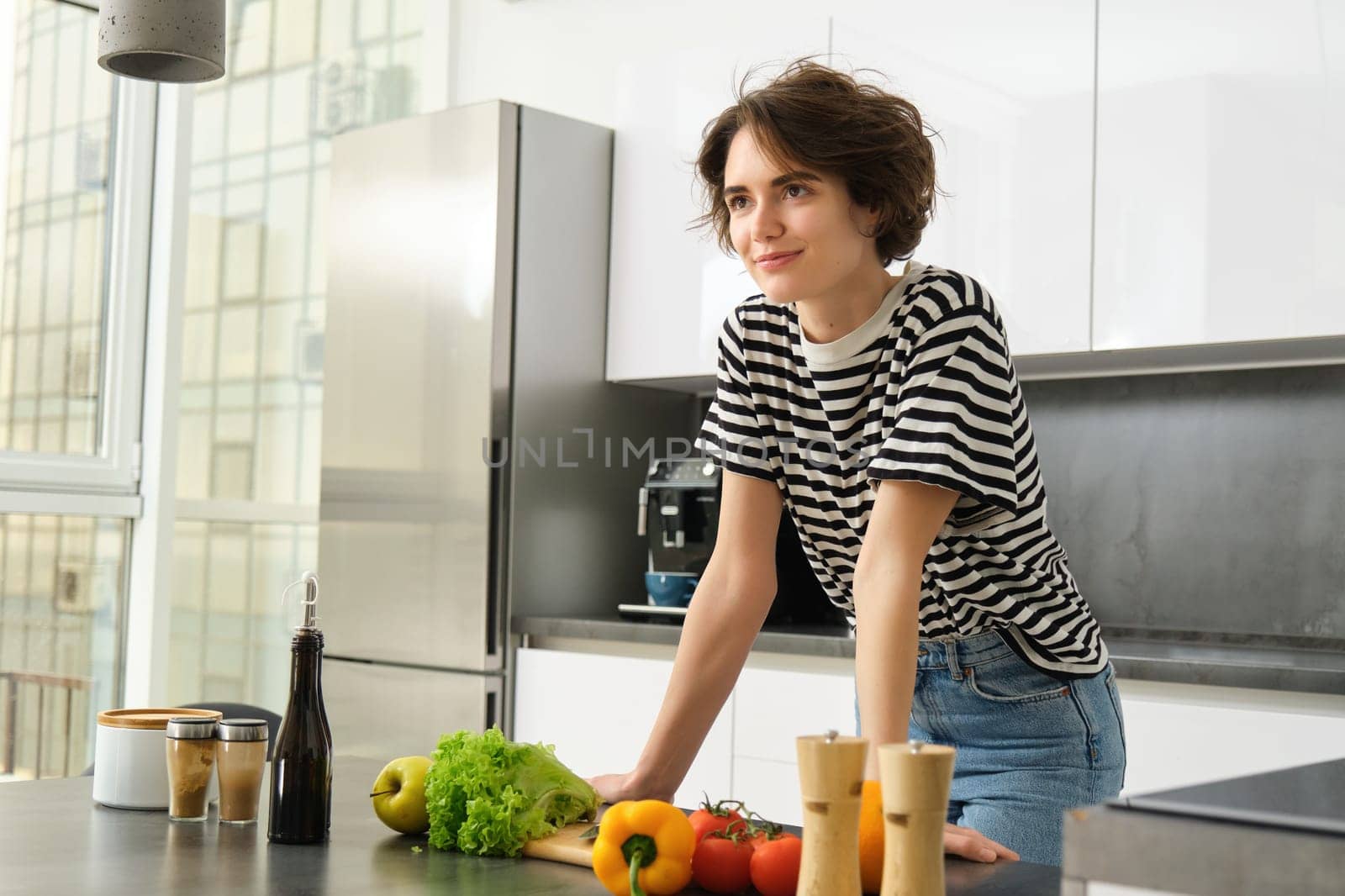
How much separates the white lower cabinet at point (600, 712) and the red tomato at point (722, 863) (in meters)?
1.75

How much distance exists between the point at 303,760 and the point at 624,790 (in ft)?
1.00

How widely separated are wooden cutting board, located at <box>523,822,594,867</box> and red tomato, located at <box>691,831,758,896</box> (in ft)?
0.37

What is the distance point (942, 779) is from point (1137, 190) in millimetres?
2007

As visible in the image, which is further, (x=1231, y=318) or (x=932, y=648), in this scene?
(x=1231, y=318)

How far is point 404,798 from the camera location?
1182 millimetres

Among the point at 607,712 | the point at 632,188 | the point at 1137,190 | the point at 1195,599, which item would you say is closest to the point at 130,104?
the point at 632,188

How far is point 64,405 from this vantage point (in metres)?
3.54

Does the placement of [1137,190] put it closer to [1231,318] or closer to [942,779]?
[1231,318]

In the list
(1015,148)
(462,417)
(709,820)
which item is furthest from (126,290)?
(709,820)

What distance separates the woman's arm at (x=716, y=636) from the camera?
1.34 metres

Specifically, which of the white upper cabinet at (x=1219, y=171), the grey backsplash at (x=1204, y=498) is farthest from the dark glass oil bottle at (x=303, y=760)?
the grey backsplash at (x=1204, y=498)

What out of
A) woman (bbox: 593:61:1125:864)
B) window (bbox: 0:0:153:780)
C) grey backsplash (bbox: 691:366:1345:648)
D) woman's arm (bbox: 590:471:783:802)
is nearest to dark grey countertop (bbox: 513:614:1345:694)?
grey backsplash (bbox: 691:366:1345:648)

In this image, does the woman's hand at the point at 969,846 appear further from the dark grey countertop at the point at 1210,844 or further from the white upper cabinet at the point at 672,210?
the white upper cabinet at the point at 672,210

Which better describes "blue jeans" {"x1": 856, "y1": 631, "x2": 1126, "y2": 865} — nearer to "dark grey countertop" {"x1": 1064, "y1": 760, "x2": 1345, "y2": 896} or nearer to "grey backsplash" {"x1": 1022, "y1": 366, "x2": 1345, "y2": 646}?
"dark grey countertop" {"x1": 1064, "y1": 760, "x2": 1345, "y2": 896}
